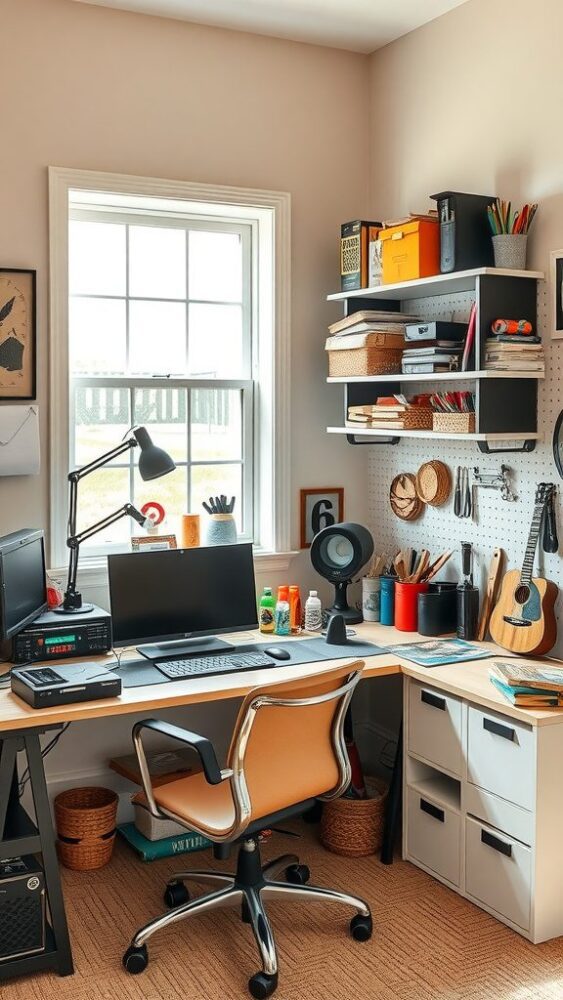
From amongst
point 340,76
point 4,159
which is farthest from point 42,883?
point 340,76

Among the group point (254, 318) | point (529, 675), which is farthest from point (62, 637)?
point (254, 318)

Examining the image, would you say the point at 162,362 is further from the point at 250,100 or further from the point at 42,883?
the point at 42,883

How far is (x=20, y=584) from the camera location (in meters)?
3.00

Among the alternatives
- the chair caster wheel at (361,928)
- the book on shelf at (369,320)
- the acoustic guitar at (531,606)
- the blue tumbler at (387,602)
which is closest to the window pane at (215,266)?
the book on shelf at (369,320)

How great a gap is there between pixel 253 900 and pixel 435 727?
77 centimetres

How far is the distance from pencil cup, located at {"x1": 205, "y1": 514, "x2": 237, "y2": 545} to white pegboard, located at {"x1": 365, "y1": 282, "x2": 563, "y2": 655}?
26.9 inches

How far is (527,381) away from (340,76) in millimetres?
1569

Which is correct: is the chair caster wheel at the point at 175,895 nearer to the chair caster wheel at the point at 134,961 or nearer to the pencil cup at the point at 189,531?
the chair caster wheel at the point at 134,961

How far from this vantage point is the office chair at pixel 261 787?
2504 millimetres

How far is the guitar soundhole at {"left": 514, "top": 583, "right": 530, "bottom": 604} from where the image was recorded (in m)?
3.14

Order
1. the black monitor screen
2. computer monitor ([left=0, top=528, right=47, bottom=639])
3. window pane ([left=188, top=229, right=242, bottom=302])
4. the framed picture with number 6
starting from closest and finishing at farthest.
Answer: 1. computer monitor ([left=0, top=528, right=47, bottom=639])
2. the black monitor screen
3. window pane ([left=188, top=229, right=242, bottom=302])
4. the framed picture with number 6

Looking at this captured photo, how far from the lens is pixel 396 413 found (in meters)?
3.42

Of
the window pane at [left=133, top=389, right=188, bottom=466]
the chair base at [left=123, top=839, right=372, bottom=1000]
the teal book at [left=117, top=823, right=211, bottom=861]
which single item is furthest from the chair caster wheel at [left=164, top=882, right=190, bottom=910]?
the window pane at [left=133, top=389, right=188, bottom=466]

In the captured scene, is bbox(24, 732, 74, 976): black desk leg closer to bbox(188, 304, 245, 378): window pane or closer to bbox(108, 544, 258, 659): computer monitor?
bbox(108, 544, 258, 659): computer monitor
